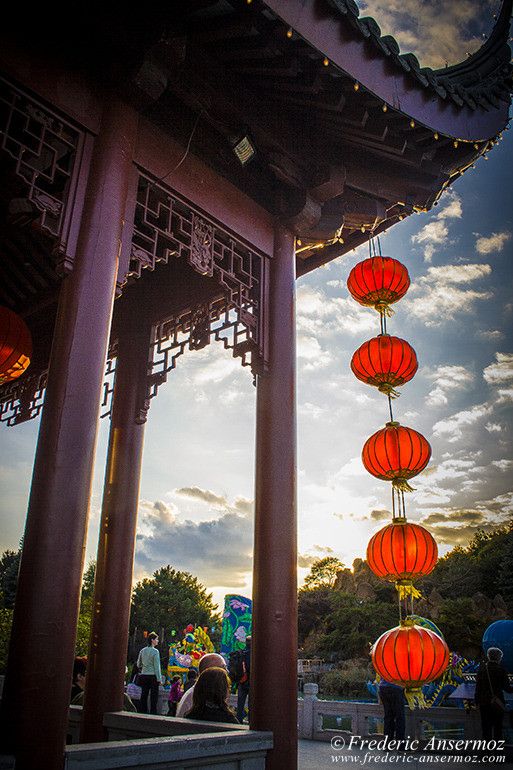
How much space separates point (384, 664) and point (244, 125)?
5.06 meters

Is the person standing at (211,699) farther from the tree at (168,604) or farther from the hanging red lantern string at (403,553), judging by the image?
the tree at (168,604)

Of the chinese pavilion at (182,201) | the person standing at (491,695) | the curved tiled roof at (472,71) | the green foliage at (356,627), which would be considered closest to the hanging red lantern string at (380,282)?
the chinese pavilion at (182,201)

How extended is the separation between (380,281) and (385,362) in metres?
1.01

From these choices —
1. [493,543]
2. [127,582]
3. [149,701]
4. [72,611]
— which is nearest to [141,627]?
[493,543]

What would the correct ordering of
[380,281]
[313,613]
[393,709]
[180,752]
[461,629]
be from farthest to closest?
[313,613] < [461,629] < [393,709] < [380,281] < [180,752]

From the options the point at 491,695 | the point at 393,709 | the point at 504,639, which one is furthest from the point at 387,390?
the point at 504,639

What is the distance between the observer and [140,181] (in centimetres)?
455

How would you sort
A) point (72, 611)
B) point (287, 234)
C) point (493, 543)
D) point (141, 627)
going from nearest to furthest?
point (72, 611) < point (287, 234) < point (493, 543) < point (141, 627)

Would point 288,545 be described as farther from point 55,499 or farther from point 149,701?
point 149,701

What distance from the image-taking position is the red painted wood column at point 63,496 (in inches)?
108

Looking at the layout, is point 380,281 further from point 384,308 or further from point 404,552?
point 404,552

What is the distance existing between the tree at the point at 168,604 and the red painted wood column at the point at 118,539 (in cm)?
3731

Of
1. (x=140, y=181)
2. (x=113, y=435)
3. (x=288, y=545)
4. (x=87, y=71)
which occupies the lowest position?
(x=288, y=545)

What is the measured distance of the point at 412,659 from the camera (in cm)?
459
